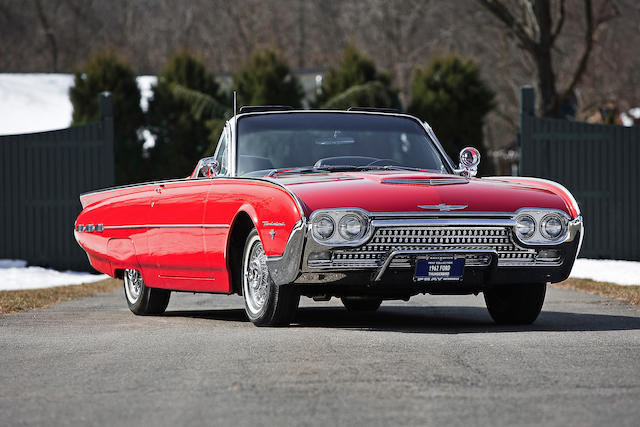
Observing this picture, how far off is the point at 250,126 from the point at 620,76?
44398 mm

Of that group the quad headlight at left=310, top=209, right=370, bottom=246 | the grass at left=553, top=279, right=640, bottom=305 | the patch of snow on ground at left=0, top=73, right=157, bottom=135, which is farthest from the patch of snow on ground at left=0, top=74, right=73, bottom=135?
the quad headlight at left=310, top=209, right=370, bottom=246

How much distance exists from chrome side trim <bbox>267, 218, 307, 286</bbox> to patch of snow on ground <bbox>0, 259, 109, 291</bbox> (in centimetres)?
816

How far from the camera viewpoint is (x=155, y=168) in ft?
86.1

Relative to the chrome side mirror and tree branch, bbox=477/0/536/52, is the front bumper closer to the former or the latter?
the chrome side mirror

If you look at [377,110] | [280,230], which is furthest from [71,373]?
[377,110]

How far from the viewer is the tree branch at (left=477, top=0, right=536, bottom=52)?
29453mm

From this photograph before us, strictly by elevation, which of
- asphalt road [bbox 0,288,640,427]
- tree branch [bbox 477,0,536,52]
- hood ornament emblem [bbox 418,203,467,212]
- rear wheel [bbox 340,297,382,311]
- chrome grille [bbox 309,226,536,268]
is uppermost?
tree branch [bbox 477,0,536,52]

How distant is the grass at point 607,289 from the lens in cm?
1210

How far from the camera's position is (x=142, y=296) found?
427 inches

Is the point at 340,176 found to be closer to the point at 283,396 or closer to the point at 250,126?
the point at 250,126

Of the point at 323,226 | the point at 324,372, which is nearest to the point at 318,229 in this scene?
the point at 323,226

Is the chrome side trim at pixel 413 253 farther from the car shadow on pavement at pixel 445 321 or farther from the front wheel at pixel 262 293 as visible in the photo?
the front wheel at pixel 262 293

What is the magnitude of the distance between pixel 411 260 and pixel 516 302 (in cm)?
143

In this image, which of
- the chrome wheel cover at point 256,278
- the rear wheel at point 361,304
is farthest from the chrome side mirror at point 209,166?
the rear wheel at point 361,304
